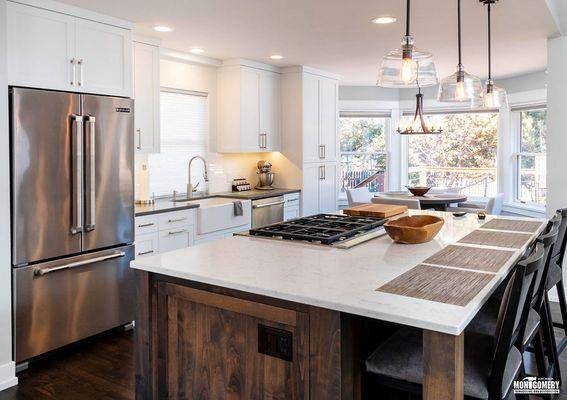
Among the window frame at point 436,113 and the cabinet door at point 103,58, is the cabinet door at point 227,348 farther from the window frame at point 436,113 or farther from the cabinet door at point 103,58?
the window frame at point 436,113

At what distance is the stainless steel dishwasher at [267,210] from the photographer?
5.25m

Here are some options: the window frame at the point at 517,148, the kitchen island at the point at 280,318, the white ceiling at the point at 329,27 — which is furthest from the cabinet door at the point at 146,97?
the window frame at the point at 517,148

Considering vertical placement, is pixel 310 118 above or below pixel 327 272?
above

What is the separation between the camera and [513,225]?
3.03 meters

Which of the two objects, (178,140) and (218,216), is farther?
(178,140)

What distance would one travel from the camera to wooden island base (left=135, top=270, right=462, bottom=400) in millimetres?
1633

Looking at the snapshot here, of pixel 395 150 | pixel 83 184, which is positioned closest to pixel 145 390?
pixel 83 184

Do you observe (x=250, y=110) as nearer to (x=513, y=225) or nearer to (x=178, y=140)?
(x=178, y=140)

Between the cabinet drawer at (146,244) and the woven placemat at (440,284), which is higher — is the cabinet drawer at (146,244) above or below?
below

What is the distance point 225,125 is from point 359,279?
13.2ft

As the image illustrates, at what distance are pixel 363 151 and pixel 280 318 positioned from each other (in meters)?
6.53

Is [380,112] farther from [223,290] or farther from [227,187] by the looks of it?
[223,290]

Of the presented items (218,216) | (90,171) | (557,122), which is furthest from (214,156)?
(557,122)

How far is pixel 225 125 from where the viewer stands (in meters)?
5.56
